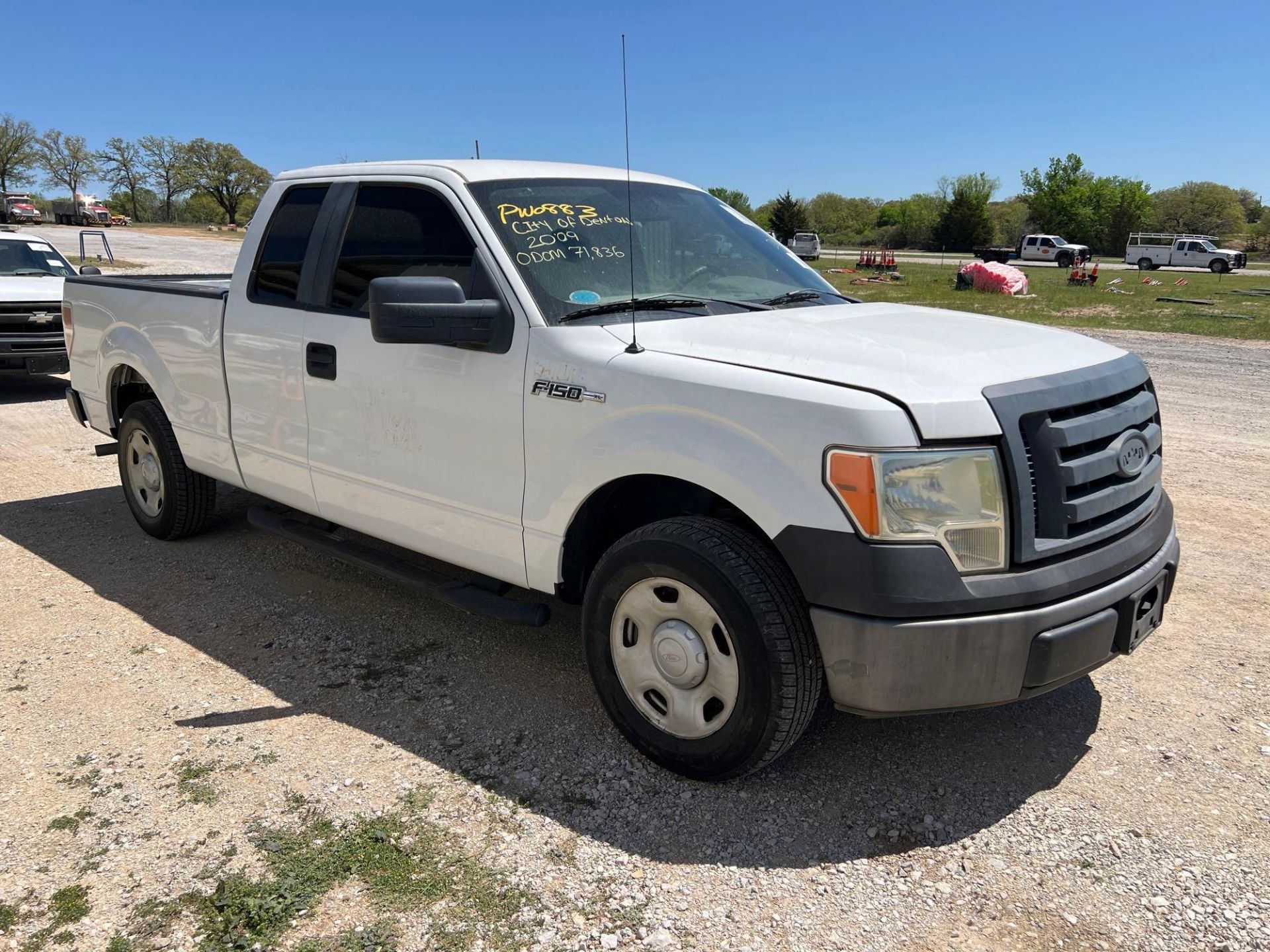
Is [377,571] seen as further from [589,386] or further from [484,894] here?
[484,894]

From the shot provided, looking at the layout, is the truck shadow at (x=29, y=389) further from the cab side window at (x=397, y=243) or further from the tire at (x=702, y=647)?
the tire at (x=702, y=647)

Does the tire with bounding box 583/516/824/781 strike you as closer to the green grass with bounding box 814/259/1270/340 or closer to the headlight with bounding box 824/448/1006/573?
the headlight with bounding box 824/448/1006/573

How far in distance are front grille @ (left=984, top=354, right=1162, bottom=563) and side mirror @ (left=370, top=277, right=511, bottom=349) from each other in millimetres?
1695

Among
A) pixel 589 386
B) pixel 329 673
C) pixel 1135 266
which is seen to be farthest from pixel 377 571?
pixel 1135 266

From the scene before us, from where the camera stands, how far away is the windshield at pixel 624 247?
365 centimetres

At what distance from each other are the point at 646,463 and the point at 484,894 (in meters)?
1.36

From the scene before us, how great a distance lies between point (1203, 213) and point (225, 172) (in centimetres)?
9083

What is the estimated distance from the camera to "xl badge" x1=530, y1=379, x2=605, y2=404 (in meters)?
3.26

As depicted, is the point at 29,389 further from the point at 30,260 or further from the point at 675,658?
the point at 675,658

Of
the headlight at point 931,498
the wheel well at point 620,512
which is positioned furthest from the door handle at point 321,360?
the headlight at point 931,498

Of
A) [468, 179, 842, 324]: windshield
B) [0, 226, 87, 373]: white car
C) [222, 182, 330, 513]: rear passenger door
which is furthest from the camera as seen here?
[0, 226, 87, 373]: white car

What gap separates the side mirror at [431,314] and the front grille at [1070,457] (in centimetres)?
170

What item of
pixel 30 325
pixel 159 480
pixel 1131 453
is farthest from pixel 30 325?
pixel 1131 453

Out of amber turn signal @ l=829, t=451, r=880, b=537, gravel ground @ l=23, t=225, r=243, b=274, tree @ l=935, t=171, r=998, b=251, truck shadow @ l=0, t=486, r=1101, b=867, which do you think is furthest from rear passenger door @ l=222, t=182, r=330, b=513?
tree @ l=935, t=171, r=998, b=251
